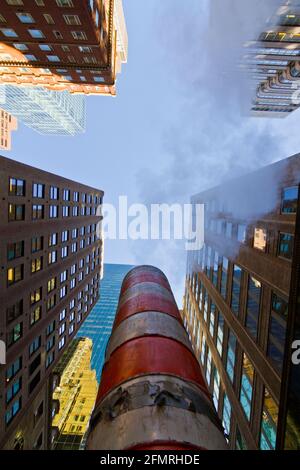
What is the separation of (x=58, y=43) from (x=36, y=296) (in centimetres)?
2781

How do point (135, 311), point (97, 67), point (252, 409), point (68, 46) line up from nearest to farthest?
point (135, 311) → point (252, 409) → point (68, 46) → point (97, 67)

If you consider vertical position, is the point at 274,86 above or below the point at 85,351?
above

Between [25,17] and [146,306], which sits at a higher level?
[25,17]

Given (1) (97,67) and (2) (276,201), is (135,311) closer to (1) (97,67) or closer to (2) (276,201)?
(2) (276,201)

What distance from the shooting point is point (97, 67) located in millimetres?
35812

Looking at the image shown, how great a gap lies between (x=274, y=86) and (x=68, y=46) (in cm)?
3752

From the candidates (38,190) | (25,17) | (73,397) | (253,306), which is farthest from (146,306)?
(73,397)

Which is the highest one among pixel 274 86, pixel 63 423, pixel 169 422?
pixel 274 86

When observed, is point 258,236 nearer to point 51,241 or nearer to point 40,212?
point 40,212

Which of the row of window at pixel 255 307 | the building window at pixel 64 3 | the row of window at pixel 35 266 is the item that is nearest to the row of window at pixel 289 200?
the row of window at pixel 255 307

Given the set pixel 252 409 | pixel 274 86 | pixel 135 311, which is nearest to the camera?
pixel 135 311

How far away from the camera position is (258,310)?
1630cm

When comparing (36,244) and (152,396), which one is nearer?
(152,396)

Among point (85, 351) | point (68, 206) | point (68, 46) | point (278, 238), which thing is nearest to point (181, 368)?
point (278, 238)
